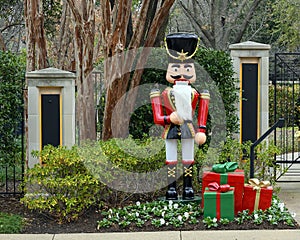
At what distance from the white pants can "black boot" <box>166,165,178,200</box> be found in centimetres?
13

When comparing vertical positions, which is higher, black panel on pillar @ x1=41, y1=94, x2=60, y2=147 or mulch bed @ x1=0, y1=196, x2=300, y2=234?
black panel on pillar @ x1=41, y1=94, x2=60, y2=147

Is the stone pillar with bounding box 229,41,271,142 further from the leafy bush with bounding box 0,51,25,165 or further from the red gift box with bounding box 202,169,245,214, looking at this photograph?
the leafy bush with bounding box 0,51,25,165

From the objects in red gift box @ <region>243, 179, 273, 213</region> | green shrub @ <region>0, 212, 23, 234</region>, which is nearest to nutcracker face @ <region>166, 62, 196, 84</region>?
red gift box @ <region>243, 179, 273, 213</region>

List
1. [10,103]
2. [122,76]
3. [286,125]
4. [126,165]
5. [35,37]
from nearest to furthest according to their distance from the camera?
[126,165] < [122,76] < [10,103] < [35,37] < [286,125]

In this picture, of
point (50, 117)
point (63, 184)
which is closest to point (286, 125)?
point (50, 117)

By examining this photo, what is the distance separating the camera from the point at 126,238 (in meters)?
6.36

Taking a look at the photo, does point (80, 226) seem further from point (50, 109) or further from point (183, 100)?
point (183, 100)

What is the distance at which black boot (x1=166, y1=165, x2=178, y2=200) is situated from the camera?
762cm

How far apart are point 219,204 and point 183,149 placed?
1146mm

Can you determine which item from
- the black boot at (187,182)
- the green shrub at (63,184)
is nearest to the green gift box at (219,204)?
the black boot at (187,182)

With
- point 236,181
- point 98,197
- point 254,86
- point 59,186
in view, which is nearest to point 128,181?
point 98,197

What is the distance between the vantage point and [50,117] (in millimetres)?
8008

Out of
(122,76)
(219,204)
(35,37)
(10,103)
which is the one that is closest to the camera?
(219,204)

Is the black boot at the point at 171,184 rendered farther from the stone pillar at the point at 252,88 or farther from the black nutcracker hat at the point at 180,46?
the stone pillar at the point at 252,88
